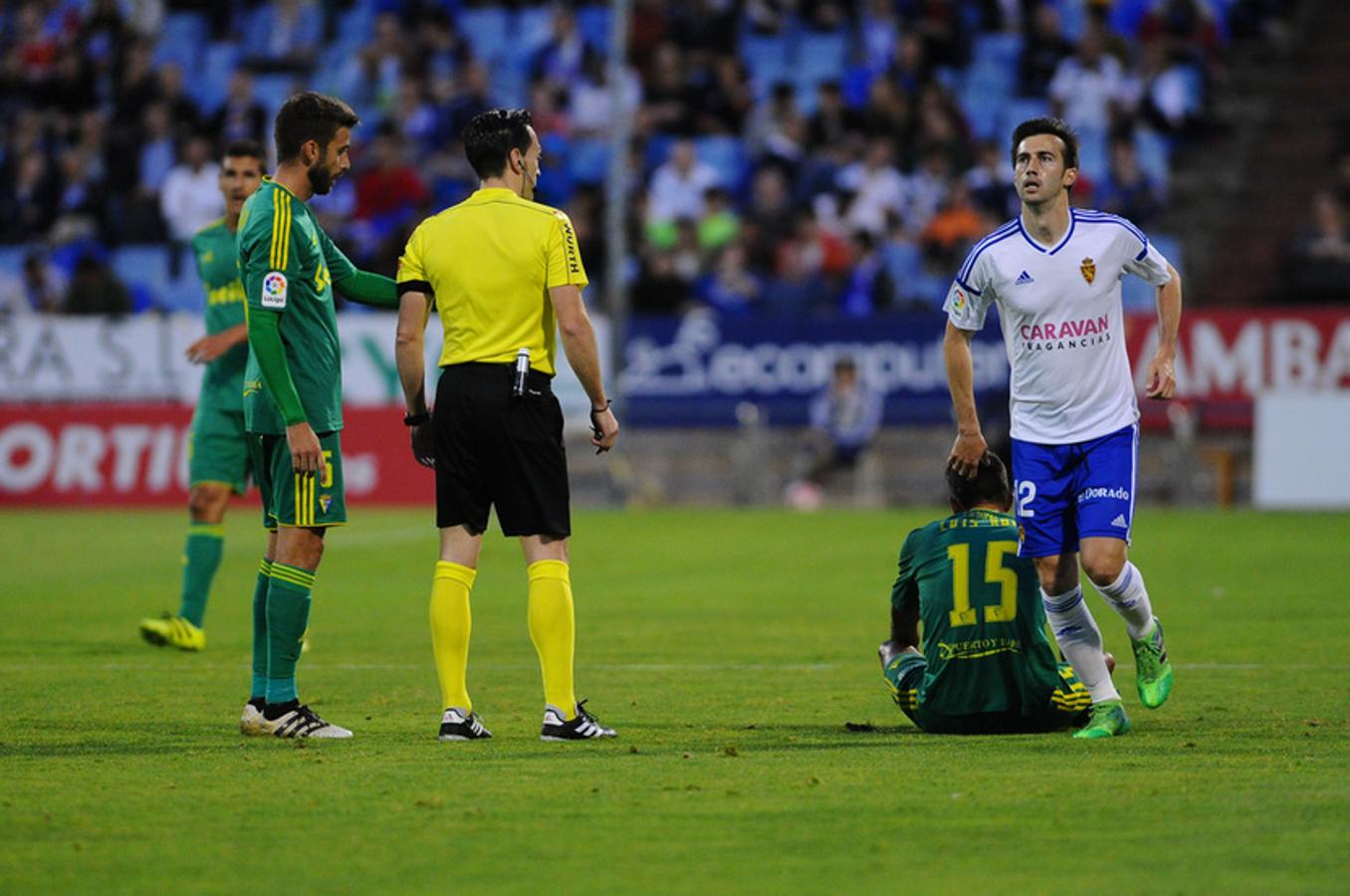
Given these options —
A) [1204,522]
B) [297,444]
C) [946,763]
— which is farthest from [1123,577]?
[1204,522]

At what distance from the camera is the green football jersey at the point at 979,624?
7.59 meters

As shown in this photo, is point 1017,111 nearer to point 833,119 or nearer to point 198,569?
point 833,119

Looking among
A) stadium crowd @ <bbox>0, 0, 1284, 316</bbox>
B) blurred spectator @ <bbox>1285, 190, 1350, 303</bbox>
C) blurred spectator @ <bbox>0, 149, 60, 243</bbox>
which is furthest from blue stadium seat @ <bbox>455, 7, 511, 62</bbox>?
blurred spectator @ <bbox>1285, 190, 1350, 303</bbox>

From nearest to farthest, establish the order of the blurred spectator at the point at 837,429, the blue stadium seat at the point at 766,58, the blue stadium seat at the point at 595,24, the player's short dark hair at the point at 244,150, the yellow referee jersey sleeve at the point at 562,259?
the yellow referee jersey sleeve at the point at 562,259, the player's short dark hair at the point at 244,150, the blurred spectator at the point at 837,429, the blue stadium seat at the point at 766,58, the blue stadium seat at the point at 595,24

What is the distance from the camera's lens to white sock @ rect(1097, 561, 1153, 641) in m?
7.72

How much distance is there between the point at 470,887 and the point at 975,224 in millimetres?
19805

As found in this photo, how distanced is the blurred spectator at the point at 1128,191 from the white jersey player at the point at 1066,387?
16.2 meters

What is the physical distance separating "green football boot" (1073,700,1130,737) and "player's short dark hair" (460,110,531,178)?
9.82 ft

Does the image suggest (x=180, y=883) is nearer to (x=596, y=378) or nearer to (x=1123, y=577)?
(x=596, y=378)

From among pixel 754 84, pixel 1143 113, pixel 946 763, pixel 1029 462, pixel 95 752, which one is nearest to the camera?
pixel 946 763

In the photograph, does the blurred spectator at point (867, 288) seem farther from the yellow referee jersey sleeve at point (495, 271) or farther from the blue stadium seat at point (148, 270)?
the yellow referee jersey sleeve at point (495, 271)

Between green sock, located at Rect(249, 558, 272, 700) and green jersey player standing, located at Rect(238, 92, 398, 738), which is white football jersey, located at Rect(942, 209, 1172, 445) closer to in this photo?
green jersey player standing, located at Rect(238, 92, 398, 738)

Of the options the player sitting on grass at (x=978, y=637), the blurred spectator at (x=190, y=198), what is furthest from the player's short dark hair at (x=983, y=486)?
the blurred spectator at (x=190, y=198)

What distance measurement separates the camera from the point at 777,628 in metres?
12.0
